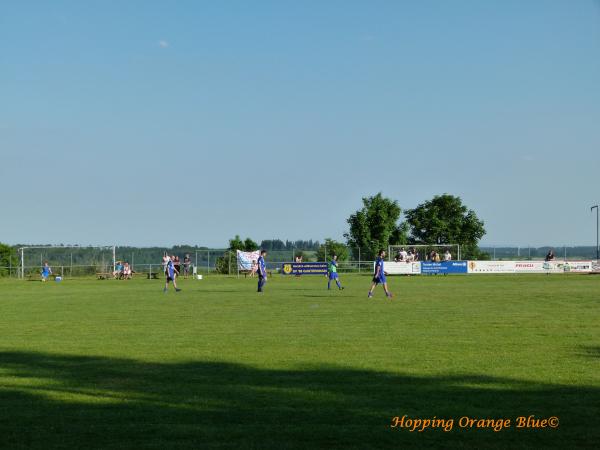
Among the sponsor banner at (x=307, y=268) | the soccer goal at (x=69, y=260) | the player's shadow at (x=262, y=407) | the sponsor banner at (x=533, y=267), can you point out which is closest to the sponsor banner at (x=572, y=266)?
the sponsor banner at (x=533, y=267)

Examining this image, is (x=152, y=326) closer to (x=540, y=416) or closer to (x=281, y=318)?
(x=281, y=318)

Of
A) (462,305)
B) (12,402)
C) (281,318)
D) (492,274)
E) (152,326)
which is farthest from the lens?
(492,274)

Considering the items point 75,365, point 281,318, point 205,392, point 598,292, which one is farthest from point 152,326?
point 598,292

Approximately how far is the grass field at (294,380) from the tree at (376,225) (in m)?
62.6

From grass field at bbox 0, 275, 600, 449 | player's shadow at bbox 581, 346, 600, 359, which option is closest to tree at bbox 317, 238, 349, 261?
grass field at bbox 0, 275, 600, 449

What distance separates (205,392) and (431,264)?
177 ft

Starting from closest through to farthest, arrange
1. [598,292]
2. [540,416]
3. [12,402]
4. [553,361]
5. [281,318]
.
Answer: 1. [540,416]
2. [12,402]
3. [553,361]
4. [281,318]
5. [598,292]

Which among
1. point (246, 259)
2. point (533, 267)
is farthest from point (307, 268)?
point (533, 267)

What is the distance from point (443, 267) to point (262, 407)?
54.9m

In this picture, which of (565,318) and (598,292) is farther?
(598,292)

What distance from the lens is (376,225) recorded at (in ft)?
279

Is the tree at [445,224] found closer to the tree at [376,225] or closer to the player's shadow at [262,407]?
the tree at [376,225]

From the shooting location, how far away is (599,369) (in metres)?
12.1

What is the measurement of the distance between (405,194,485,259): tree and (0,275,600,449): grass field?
216ft
